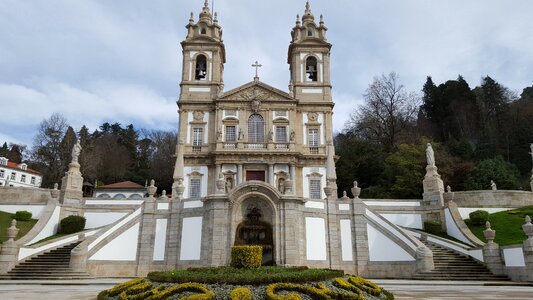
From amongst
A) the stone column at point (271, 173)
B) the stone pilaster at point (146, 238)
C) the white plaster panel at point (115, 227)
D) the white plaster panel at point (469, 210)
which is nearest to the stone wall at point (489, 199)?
the white plaster panel at point (469, 210)

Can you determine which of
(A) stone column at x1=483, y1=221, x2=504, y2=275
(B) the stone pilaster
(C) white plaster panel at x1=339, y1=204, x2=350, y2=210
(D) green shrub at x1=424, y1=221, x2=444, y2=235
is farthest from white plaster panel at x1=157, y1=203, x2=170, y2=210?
(A) stone column at x1=483, y1=221, x2=504, y2=275

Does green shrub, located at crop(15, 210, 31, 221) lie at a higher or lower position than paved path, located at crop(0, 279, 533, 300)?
higher

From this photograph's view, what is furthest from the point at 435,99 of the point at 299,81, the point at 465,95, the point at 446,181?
the point at 299,81

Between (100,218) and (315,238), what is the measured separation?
1249 centimetres

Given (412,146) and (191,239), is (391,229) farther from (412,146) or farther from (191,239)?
(412,146)

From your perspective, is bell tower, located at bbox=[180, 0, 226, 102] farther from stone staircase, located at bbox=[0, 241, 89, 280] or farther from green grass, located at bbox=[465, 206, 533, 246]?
green grass, located at bbox=[465, 206, 533, 246]

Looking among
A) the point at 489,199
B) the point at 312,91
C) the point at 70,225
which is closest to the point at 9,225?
the point at 70,225

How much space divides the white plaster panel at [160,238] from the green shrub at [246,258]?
9.22 metres

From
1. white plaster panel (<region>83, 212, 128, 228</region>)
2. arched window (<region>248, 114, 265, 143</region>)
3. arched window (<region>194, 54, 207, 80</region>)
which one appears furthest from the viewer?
arched window (<region>194, 54, 207, 80</region>)

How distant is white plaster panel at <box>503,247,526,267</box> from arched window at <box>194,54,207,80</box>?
26.1m

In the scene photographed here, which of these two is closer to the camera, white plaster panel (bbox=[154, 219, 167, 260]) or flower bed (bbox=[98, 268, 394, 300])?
flower bed (bbox=[98, 268, 394, 300])

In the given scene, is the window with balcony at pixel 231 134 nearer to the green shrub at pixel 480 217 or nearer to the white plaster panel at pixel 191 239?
the white plaster panel at pixel 191 239

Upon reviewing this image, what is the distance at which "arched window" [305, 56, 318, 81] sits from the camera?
34500 mm

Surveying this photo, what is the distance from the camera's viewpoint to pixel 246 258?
9.80 metres
